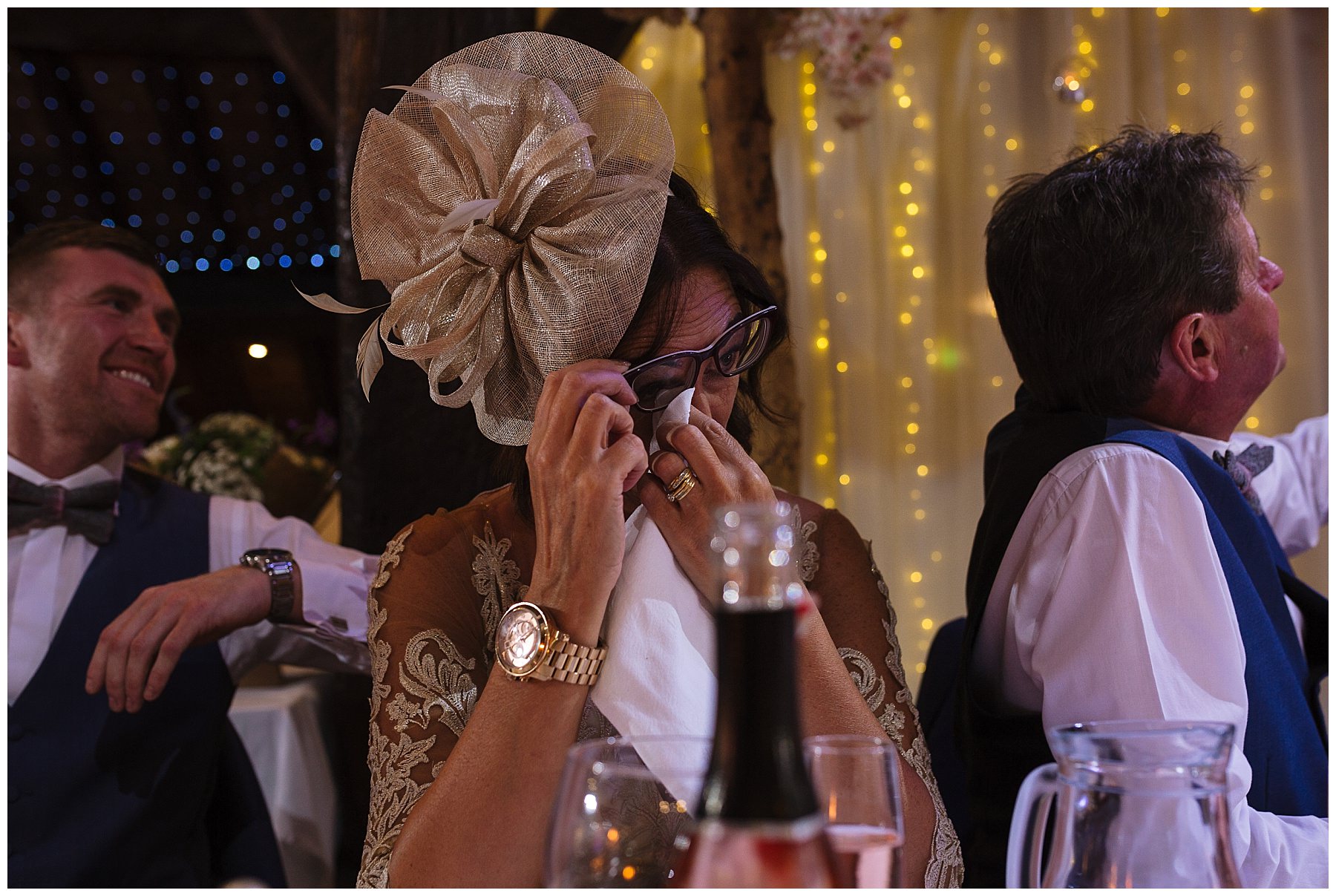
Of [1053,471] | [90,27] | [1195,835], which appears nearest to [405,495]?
[1053,471]

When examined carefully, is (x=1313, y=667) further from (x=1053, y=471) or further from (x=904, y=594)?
(x=904, y=594)

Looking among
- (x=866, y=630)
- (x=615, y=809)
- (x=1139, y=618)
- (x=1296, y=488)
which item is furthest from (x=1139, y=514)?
(x=1296, y=488)

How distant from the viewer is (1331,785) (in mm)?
1311

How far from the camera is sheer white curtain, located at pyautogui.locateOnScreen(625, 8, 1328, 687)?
3129mm

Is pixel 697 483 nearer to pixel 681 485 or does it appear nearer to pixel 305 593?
pixel 681 485

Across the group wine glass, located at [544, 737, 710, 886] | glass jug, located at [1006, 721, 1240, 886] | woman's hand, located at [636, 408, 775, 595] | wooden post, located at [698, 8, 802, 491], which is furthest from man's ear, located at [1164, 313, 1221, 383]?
wooden post, located at [698, 8, 802, 491]

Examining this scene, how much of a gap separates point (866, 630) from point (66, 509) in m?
1.51

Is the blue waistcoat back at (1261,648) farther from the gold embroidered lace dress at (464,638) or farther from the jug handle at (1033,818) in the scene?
the jug handle at (1033,818)

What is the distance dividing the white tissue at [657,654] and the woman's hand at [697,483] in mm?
33

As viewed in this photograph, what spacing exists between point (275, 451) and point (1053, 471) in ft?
7.75

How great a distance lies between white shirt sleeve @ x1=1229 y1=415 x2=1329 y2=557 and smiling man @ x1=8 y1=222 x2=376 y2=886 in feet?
6.12

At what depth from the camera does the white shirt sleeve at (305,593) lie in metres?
1.89

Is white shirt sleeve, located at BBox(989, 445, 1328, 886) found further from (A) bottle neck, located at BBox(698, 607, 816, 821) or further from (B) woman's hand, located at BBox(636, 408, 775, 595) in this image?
(A) bottle neck, located at BBox(698, 607, 816, 821)

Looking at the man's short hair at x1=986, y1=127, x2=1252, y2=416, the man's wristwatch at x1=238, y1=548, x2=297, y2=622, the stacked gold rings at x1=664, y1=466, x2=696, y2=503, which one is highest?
the man's short hair at x1=986, y1=127, x2=1252, y2=416
